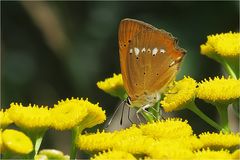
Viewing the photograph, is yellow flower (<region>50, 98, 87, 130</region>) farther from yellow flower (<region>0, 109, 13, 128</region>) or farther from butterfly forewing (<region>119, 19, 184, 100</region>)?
butterfly forewing (<region>119, 19, 184, 100</region>)

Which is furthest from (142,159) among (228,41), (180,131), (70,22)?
(70,22)

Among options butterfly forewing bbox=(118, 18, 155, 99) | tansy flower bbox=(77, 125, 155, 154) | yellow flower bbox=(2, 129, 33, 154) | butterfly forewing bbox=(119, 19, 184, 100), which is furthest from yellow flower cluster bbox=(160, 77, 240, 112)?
yellow flower bbox=(2, 129, 33, 154)

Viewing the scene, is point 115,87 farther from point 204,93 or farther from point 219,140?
point 219,140

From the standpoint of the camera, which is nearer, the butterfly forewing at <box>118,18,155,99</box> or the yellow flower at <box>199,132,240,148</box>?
the yellow flower at <box>199,132,240,148</box>

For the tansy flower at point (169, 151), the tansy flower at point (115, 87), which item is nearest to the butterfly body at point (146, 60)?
the tansy flower at point (115, 87)

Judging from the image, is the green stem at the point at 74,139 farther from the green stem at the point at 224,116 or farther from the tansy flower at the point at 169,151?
the green stem at the point at 224,116
